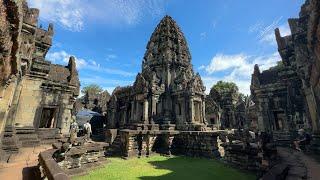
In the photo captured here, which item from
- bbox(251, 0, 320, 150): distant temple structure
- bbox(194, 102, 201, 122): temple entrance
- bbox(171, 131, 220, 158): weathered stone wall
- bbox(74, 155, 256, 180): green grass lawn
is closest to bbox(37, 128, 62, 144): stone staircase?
bbox(74, 155, 256, 180): green grass lawn

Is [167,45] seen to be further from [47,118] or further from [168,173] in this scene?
[168,173]

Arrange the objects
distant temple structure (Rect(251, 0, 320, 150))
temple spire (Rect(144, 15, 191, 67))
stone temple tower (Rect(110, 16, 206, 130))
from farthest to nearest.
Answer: temple spire (Rect(144, 15, 191, 67)) < stone temple tower (Rect(110, 16, 206, 130)) < distant temple structure (Rect(251, 0, 320, 150))

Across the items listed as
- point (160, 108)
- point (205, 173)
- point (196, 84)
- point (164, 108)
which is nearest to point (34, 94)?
point (160, 108)

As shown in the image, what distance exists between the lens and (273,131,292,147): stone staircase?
41.3 ft

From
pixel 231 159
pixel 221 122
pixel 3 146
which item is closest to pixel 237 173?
pixel 231 159

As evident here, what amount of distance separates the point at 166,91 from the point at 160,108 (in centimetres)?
195

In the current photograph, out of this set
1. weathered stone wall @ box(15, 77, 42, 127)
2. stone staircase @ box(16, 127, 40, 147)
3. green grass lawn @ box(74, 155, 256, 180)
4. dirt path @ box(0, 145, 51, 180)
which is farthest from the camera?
weathered stone wall @ box(15, 77, 42, 127)

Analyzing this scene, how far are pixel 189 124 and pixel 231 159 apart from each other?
21.5 feet

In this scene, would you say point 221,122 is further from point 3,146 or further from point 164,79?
point 3,146

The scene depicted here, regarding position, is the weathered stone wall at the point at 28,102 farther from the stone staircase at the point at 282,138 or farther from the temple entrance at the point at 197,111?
the stone staircase at the point at 282,138

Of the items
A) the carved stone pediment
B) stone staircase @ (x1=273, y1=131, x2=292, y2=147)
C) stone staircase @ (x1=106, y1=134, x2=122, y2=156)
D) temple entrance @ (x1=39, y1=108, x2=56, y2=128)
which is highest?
the carved stone pediment

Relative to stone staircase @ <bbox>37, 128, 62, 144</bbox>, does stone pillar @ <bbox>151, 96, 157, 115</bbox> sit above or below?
above

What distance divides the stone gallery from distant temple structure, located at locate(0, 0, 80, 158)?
0.18 ft

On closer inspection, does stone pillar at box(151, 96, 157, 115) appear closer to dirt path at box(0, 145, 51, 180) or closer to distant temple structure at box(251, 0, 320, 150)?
distant temple structure at box(251, 0, 320, 150)
